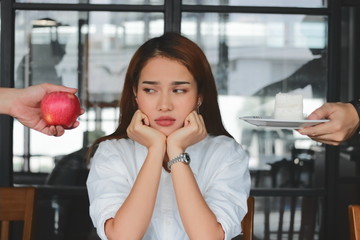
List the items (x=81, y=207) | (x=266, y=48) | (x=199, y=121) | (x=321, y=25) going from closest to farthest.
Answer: (x=199, y=121), (x=81, y=207), (x=321, y=25), (x=266, y=48)

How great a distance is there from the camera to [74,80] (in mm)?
4277

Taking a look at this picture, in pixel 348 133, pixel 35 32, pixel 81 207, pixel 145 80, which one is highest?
pixel 35 32

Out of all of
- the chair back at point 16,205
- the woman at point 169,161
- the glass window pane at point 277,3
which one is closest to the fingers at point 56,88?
the woman at point 169,161

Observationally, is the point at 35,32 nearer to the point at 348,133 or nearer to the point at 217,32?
the point at 217,32

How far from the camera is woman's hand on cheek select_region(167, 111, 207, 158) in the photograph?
1.69 m

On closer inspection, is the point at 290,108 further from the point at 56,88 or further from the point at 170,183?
the point at 56,88

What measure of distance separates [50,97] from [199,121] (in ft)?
1.26

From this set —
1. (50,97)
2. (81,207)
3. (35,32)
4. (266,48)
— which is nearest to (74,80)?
(35,32)

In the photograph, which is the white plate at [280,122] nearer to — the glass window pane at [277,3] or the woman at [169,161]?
the woman at [169,161]

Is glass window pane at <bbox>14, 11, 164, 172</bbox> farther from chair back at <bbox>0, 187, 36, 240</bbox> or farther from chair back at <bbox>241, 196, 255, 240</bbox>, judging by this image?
chair back at <bbox>241, 196, 255, 240</bbox>

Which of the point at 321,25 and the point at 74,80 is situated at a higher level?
the point at 321,25

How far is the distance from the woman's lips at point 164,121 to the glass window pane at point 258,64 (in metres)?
2.50

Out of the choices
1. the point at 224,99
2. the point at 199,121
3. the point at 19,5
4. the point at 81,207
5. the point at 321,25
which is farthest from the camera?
the point at 224,99

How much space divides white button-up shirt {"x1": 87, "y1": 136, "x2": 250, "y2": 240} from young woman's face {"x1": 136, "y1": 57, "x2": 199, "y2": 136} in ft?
0.54
